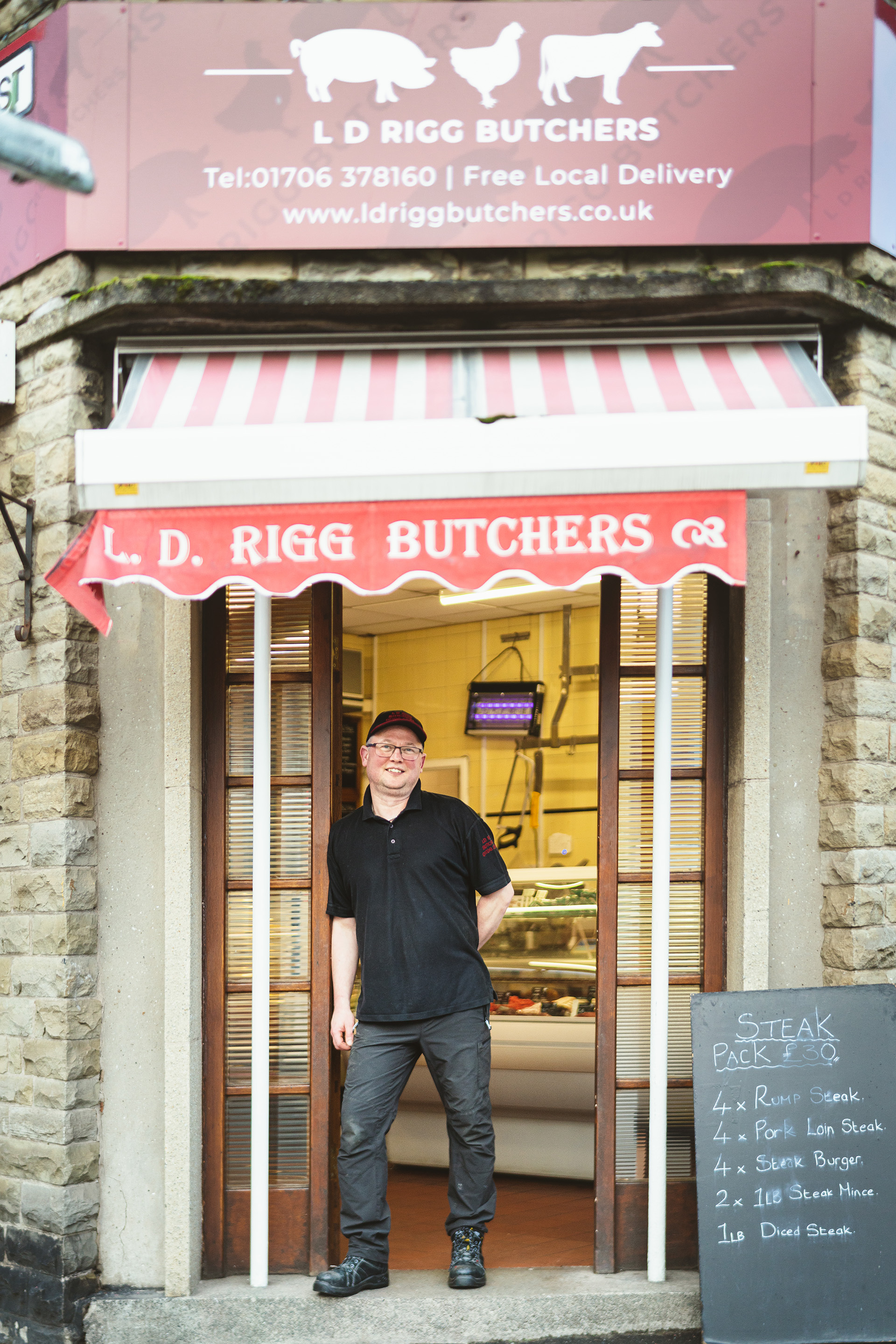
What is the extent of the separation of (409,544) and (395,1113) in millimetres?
2101

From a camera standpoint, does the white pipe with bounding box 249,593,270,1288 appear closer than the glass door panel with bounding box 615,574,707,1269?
Yes

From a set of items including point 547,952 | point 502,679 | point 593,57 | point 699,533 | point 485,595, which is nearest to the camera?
point 699,533

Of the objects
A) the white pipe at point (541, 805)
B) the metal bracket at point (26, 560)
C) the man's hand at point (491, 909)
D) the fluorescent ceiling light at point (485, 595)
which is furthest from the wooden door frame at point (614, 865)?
the white pipe at point (541, 805)

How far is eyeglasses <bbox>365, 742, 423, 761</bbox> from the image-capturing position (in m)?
4.90

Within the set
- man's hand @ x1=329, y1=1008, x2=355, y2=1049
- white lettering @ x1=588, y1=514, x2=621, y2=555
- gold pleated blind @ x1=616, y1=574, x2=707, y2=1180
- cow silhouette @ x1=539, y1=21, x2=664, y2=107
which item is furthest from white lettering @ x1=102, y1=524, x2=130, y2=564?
cow silhouette @ x1=539, y1=21, x2=664, y2=107

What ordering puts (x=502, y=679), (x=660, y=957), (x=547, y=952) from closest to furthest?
1. (x=660, y=957)
2. (x=547, y=952)
3. (x=502, y=679)

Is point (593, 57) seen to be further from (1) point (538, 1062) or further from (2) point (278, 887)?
(1) point (538, 1062)

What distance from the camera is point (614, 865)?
5.05 m

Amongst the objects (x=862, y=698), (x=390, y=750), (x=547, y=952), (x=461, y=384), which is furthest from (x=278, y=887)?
(x=547, y=952)

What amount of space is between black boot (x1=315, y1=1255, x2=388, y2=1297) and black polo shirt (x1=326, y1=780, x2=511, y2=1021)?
2.78ft

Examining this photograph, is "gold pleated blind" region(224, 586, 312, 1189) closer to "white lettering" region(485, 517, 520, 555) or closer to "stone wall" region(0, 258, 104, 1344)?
"stone wall" region(0, 258, 104, 1344)

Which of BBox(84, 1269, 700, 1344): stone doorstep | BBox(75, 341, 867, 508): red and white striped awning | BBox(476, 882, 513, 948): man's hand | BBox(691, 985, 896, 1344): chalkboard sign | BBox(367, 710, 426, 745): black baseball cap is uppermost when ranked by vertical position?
BBox(75, 341, 867, 508): red and white striped awning

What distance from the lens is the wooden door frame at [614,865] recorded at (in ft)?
Answer: 16.2

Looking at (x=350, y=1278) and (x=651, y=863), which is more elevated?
(x=651, y=863)
